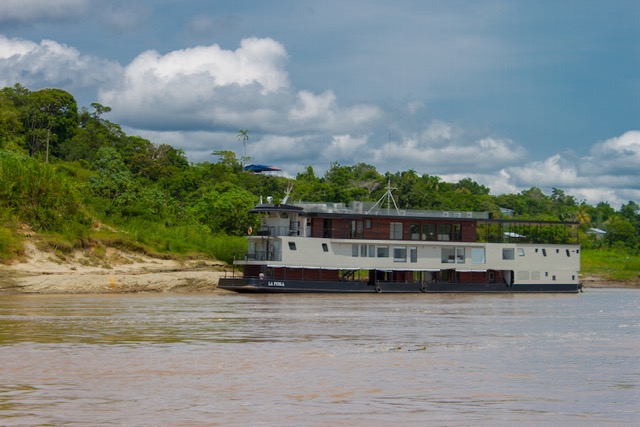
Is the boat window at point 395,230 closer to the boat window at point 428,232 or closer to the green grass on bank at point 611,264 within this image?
the boat window at point 428,232

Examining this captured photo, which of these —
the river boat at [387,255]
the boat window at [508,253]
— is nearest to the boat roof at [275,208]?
the river boat at [387,255]

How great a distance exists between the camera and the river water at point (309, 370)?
40.4 ft

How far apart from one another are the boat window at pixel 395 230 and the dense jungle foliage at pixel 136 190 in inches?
319

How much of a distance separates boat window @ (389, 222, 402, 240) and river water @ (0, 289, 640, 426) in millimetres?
20958

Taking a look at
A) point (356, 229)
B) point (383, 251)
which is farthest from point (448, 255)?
point (356, 229)

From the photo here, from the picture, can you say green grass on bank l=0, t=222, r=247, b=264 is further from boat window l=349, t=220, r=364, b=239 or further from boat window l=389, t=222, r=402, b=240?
boat window l=389, t=222, r=402, b=240

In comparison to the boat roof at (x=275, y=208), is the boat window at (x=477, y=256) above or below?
below

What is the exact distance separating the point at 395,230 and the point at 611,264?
41.8 m

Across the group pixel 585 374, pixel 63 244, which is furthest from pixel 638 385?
pixel 63 244

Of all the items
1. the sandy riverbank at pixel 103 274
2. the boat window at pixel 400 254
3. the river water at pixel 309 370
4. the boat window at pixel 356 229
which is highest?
the boat window at pixel 356 229

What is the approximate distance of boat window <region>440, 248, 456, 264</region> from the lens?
→ 53.7m

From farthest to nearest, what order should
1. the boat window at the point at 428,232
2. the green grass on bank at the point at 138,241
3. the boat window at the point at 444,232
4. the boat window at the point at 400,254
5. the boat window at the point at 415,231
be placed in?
1. the boat window at the point at 444,232
2. the boat window at the point at 428,232
3. the boat window at the point at 415,231
4. the boat window at the point at 400,254
5. the green grass on bank at the point at 138,241

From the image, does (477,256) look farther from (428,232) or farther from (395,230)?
(395,230)

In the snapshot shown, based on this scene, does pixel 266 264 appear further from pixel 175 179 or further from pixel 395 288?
pixel 175 179
